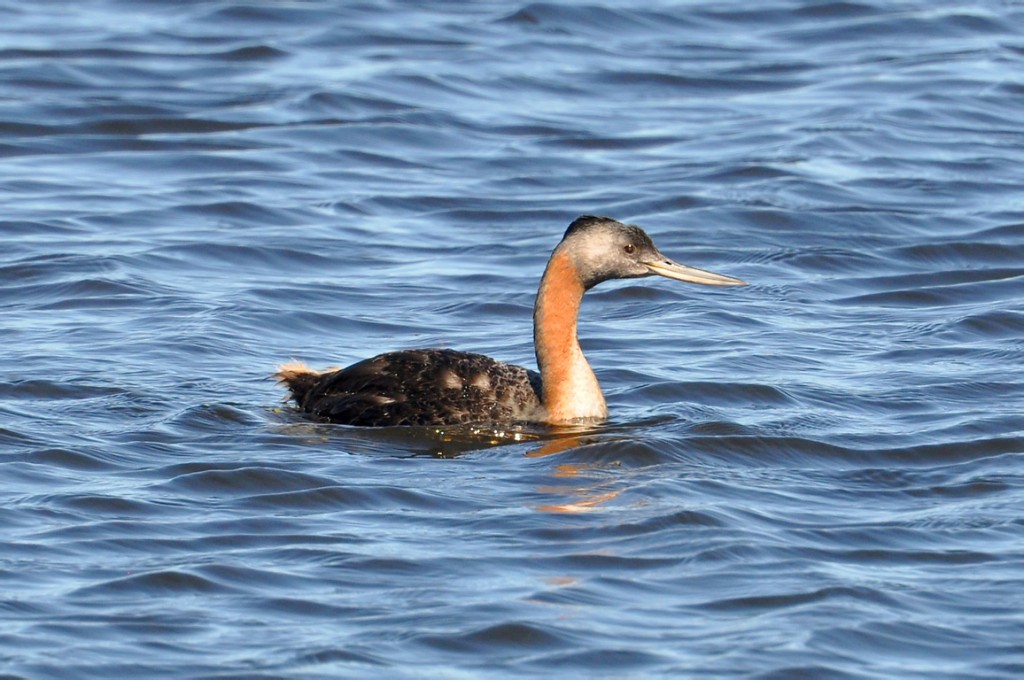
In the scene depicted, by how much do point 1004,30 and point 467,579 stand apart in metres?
15.8

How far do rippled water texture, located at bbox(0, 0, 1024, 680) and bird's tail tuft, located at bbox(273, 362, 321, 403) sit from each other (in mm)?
118

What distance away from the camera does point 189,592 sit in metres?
7.23

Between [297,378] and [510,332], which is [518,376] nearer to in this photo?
[297,378]

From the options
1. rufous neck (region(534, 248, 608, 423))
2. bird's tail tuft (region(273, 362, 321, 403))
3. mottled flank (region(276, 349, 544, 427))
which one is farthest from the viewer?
bird's tail tuft (region(273, 362, 321, 403))

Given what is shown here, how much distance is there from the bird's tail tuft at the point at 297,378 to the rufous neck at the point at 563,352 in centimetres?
118

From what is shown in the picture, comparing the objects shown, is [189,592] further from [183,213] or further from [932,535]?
[183,213]

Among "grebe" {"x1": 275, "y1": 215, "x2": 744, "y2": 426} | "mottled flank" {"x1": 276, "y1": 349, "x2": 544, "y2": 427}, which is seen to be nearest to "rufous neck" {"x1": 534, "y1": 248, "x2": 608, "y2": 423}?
"grebe" {"x1": 275, "y1": 215, "x2": 744, "y2": 426}

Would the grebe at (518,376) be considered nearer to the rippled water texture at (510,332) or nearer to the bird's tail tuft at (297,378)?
the bird's tail tuft at (297,378)

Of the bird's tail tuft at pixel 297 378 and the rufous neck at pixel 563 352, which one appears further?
the bird's tail tuft at pixel 297 378

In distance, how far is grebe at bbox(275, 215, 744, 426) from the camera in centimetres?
952

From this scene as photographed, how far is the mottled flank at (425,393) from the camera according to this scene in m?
9.52

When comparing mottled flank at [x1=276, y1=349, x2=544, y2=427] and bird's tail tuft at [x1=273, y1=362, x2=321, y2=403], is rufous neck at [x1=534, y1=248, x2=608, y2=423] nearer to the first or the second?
mottled flank at [x1=276, y1=349, x2=544, y2=427]

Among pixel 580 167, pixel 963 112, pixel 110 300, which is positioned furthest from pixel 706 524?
pixel 963 112

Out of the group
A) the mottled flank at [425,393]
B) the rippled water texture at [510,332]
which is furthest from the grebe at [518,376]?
the rippled water texture at [510,332]
